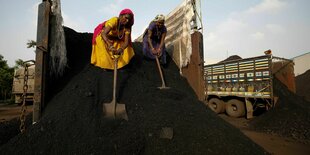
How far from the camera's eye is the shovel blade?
233cm

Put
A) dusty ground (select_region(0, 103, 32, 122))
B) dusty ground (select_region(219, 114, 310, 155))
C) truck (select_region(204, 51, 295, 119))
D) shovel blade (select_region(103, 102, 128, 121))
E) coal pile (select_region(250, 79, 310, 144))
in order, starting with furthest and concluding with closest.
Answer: dusty ground (select_region(0, 103, 32, 122)) → truck (select_region(204, 51, 295, 119)) → coal pile (select_region(250, 79, 310, 144)) → dusty ground (select_region(219, 114, 310, 155)) → shovel blade (select_region(103, 102, 128, 121))

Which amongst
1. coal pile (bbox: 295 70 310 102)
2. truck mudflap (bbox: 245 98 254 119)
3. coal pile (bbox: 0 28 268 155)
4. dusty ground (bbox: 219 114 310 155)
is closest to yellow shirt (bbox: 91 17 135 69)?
coal pile (bbox: 0 28 268 155)

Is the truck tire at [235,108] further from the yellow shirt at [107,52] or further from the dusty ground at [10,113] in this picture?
the dusty ground at [10,113]

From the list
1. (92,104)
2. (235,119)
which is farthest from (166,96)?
(235,119)

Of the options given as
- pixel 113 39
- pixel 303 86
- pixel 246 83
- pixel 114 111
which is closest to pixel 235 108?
pixel 246 83

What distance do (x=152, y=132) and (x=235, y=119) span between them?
18.6 feet

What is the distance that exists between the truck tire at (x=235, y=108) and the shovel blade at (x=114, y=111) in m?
5.62

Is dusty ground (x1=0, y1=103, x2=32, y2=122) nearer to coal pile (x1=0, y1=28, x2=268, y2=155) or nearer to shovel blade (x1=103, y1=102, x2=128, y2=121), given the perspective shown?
coal pile (x1=0, y1=28, x2=268, y2=155)

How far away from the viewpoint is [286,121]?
5016 mm

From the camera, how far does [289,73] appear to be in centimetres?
717

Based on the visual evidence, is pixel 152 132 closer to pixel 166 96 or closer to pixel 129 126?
pixel 129 126

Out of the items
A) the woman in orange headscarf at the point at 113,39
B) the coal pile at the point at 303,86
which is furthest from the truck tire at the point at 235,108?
the coal pile at the point at 303,86

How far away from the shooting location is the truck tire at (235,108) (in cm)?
663

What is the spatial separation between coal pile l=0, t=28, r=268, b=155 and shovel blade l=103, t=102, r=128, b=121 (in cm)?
8
